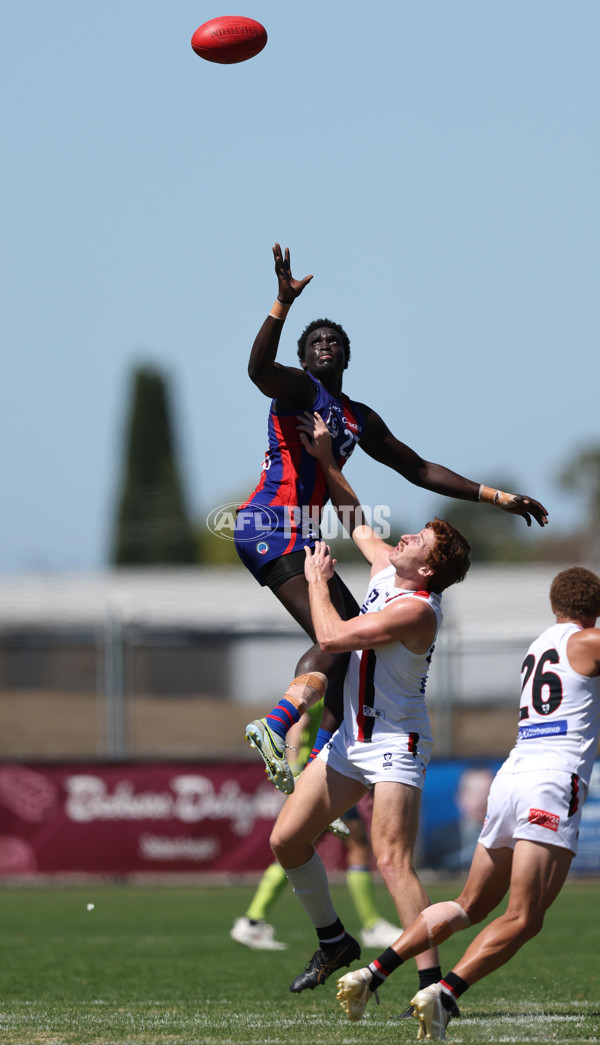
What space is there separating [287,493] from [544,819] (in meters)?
2.28

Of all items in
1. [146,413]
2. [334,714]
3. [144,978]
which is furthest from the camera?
[146,413]

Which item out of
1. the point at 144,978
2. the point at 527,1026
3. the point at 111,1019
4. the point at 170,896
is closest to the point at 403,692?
the point at 527,1026

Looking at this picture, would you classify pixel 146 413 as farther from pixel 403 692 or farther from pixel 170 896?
pixel 403 692

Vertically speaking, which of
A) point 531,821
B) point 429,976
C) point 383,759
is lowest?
point 429,976

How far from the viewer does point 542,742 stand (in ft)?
20.7

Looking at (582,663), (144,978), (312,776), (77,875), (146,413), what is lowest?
(77,875)

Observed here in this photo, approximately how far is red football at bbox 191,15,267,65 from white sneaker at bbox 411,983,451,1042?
16.3 feet

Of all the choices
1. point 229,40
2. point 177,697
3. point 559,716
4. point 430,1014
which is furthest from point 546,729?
point 177,697

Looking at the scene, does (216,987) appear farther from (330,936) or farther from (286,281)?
(286,281)

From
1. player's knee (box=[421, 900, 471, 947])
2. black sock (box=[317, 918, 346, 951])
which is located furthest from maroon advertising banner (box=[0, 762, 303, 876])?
player's knee (box=[421, 900, 471, 947])

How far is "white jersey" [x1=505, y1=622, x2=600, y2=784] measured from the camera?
20.6ft

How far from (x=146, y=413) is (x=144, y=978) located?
61822 millimetres

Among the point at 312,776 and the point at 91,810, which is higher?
the point at 312,776

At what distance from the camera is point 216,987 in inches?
324
